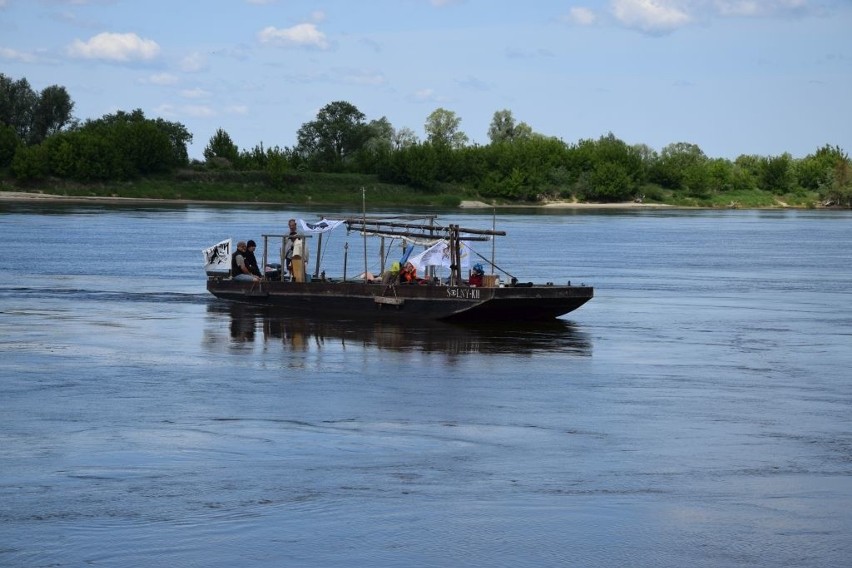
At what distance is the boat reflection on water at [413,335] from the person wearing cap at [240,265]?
94.4 inches

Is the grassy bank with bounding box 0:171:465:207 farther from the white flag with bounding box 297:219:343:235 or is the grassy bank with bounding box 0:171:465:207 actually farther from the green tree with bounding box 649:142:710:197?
the white flag with bounding box 297:219:343:235

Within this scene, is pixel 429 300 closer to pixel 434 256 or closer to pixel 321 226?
pixel 434 256

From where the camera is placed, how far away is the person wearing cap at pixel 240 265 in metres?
35.8

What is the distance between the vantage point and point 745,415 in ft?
66.0

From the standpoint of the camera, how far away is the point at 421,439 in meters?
18.0

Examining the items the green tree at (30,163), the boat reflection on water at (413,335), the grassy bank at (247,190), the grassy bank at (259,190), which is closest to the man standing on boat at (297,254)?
the boat reflection on water at (413,335)

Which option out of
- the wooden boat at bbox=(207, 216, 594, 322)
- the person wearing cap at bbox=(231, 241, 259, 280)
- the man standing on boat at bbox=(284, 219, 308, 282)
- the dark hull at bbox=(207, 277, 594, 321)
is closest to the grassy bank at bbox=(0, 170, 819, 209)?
the person wearing cap at bbox=(231, 241, 259, 280)

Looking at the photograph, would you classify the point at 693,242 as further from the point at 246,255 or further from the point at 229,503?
the point at 229,503

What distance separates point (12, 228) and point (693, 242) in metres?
40.1

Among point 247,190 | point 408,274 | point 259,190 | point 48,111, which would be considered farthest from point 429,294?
point 48,111

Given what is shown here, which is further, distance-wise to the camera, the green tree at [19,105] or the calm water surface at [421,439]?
the green tree at [19,105]

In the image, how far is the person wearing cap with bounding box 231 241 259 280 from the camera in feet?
117

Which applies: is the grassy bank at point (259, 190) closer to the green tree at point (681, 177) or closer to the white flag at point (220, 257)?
the green tree at point (681, 177)

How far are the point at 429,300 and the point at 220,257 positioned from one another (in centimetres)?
738
